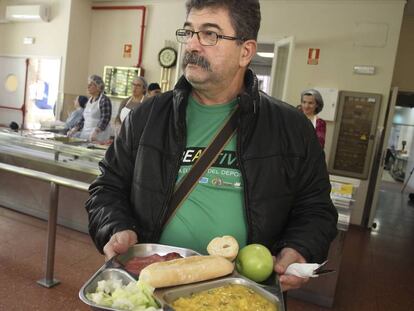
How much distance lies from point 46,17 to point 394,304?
6.76m

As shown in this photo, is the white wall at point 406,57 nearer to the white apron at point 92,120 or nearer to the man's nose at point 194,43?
the white apron at point 92,120

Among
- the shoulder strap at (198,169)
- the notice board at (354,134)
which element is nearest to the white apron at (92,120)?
the notice board at (354,134)

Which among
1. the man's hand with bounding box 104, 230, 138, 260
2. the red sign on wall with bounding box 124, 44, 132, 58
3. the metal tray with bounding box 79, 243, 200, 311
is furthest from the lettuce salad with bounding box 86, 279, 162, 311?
the red sign on wall with bounding box 124, 44, 132, 58

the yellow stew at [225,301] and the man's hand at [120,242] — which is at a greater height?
the man's hand at [120,242]

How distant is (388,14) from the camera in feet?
15.7

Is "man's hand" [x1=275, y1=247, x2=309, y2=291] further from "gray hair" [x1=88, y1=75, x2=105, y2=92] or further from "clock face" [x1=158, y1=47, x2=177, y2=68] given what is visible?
"clock face" [x1=158, y1=47, x2=177, y2=68]

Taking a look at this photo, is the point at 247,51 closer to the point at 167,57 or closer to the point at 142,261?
the point at 142,261

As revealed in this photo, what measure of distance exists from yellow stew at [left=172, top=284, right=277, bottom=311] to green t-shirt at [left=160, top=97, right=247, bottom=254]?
0.84 feet

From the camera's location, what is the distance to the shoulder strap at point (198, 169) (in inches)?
45.2

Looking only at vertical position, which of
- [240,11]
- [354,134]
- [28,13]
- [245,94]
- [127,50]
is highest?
[28,13]

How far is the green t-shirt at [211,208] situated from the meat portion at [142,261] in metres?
0.17

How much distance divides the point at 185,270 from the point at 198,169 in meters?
0.35

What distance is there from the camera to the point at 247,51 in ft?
3.93

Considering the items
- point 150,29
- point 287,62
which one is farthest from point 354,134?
point 150,29
